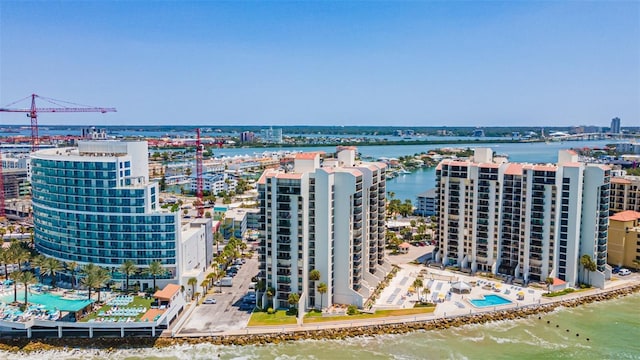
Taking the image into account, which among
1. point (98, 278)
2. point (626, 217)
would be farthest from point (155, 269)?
point (626, 217)

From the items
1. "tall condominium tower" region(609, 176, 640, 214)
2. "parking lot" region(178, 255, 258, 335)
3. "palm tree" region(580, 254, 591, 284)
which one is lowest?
"parking lot" region(178, 255, 258, 335)

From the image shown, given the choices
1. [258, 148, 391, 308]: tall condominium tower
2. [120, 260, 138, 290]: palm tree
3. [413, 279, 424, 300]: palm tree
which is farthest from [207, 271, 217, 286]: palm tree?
[413, 279, 424, 300]: palm tree

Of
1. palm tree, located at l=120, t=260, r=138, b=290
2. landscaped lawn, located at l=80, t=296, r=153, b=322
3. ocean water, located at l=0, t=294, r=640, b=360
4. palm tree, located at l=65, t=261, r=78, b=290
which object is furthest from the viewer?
palm tree, located at l=65, t=261, r=78, b=290

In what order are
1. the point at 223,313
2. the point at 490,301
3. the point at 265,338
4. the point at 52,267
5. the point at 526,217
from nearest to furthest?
the point at 265,338, the point at 223,313, the point at 52,267, the point at 490,301, the point at 526,217

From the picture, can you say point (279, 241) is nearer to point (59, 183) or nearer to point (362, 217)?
point (362, 217)

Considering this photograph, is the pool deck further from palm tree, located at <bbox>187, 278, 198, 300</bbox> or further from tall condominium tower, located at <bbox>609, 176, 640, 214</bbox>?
tall condominium tower, located at <bbox>609, 176, 640, 214</bbox>

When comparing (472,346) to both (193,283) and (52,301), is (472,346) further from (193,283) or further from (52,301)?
(52,301)

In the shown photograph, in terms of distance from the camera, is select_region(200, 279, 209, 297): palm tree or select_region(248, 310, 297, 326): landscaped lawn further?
select_region(200, 279, 209, 297): palm tree
